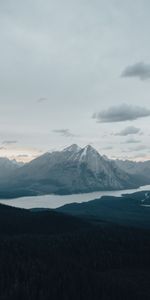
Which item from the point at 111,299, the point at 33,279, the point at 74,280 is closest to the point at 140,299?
the point at 111,299

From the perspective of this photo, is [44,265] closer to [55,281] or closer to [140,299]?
[55,281]

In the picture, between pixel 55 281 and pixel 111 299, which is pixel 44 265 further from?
pixel 111 299

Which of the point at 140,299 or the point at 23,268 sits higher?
the point at 23,268

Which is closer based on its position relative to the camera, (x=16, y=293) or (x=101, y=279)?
(x=16, y=293)

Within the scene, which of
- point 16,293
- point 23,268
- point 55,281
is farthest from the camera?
point 23,268

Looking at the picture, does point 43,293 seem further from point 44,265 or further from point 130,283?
point 130,283

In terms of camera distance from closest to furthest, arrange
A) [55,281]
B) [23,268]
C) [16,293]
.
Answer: [16,293] < [55,281] < [23,268]

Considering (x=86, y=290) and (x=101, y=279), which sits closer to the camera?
(x=86, y=290)

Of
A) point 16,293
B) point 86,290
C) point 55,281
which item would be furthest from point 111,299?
point 16,293
